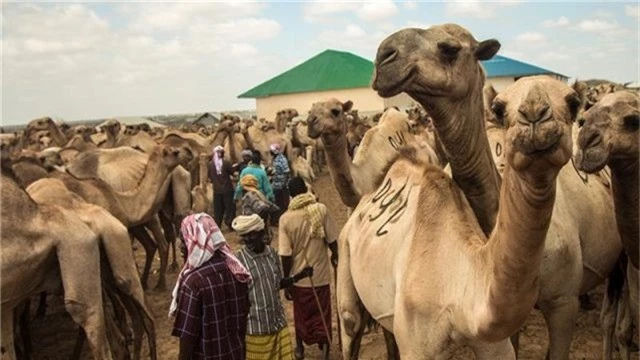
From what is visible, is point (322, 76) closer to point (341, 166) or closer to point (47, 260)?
point (341, 166)

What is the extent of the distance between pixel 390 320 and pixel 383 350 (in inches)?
111

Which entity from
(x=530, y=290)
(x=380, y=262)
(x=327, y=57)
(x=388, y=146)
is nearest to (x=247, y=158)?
(x=388, y=146)

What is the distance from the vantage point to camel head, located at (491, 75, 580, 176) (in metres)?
1.96

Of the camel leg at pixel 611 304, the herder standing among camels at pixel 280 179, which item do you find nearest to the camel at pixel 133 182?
the herder standing among camels at pixel 280 179

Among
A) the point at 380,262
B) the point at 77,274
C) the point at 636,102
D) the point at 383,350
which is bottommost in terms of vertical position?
the point at 383,350

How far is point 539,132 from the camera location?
1.96 m

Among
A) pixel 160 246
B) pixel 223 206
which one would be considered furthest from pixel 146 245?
pixel 223 206

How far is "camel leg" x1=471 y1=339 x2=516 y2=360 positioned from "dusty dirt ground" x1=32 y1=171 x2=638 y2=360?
296cm

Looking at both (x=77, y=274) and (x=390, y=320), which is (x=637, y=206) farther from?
(x=77, y=274)

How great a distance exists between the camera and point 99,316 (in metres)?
5.21

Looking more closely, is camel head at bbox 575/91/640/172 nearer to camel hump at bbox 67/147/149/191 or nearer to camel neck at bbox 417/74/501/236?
camel neck at bbox 417/74/501/236

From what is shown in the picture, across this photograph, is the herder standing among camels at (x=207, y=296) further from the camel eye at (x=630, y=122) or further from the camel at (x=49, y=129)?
the camel at (x=49, y=129)

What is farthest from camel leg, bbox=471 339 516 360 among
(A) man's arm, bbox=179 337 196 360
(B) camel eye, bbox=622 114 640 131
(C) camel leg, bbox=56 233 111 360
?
(C) camel leg, bbox=56 233 111 360

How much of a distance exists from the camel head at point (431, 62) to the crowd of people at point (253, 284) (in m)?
1.65
